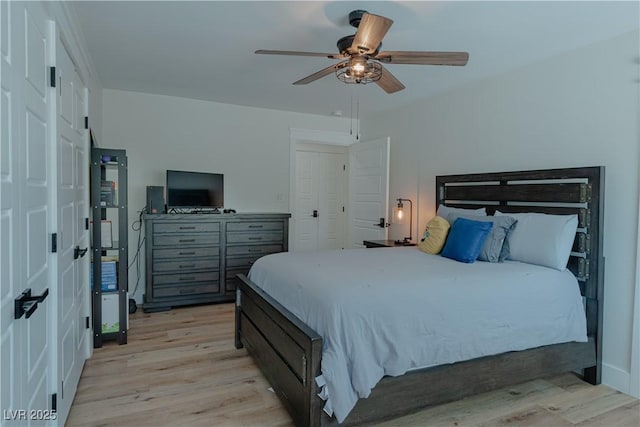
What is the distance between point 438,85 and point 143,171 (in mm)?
3576

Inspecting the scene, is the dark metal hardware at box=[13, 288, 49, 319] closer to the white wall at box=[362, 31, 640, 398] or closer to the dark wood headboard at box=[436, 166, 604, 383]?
the dark wood headboard at box=[436, 166, 604, 383]

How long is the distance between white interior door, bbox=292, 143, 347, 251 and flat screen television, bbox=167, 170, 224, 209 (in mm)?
1831

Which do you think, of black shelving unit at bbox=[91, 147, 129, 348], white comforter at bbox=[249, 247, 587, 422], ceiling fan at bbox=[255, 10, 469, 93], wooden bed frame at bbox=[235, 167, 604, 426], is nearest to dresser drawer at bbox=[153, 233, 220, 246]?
black shelving unit at bbox=[91, 147, 129, 348]

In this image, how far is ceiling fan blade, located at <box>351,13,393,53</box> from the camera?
1.99 meters

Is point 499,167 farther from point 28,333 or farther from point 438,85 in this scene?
point 28,333

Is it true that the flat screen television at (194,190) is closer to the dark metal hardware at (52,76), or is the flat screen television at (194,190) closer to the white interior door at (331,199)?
the white interior door at (331,199)

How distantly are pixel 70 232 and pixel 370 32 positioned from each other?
2.16m

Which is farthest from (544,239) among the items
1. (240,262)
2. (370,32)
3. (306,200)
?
(306,200)

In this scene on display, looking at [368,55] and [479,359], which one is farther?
[368,55]

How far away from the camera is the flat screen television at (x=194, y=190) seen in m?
4.43

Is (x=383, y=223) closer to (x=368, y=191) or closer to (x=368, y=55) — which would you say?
(x=368, y=191)

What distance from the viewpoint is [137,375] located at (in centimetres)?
273

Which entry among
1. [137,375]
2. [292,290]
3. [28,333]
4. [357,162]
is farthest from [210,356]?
[357,162]

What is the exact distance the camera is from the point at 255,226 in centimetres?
472
